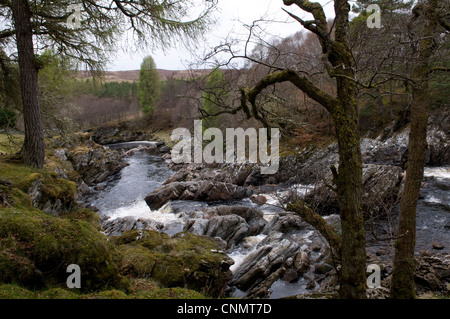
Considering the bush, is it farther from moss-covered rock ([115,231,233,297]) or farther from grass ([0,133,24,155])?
moss-covered rock ([115,231,233,297])

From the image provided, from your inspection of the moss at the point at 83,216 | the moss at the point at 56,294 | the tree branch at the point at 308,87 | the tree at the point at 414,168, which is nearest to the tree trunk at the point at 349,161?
the tree branch at the point at 308,87

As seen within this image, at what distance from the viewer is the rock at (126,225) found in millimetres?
12633

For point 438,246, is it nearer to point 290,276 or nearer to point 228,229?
point 290,276

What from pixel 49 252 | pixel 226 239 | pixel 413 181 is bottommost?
pixel 226 239

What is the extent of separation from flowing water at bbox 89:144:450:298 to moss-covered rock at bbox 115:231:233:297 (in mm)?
1638

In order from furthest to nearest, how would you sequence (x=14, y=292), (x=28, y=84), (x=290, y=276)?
(x=290, y=276) < (x=28, y=84) < (x=14, y=292)

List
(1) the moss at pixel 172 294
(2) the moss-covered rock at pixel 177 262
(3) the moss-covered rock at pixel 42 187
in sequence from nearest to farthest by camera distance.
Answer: (1) the moss at pixel 172 294 < (2) the moss-covered rock at pixel 177 262 < (3) the moss-covered rock at pixel 42 187

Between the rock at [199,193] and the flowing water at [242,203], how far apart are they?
65 centimetres

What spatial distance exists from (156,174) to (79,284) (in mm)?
22936

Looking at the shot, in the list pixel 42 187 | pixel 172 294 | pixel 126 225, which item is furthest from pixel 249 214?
pixel 172 294

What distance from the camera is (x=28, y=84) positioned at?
8016mm

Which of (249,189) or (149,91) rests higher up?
(149,91)

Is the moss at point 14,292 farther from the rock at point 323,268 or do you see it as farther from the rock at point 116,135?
the rock at point 116,135

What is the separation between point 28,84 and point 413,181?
32.6ft
